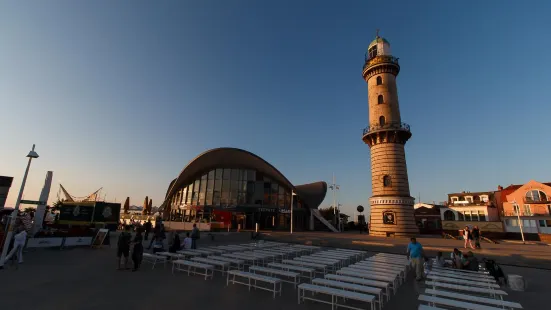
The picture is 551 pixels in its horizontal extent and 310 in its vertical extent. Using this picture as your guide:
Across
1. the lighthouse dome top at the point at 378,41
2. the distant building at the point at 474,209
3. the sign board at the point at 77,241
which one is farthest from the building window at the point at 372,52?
the sign board at the point at 77,241

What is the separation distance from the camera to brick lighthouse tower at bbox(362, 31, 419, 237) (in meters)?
26.4

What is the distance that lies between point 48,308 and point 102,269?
4.89 metres

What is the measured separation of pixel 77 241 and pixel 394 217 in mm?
26509

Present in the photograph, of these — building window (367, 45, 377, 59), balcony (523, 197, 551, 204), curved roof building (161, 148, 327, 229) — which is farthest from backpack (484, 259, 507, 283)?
balcony (523, 197, 551, 204)

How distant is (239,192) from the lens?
42094 mm

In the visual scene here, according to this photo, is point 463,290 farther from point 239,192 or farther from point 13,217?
point 239,192

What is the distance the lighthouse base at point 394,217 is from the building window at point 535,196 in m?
27.7

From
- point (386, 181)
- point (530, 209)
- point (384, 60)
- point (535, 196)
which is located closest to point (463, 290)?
point (386, 181)

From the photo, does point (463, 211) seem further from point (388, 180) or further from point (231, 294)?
point (231, 294)

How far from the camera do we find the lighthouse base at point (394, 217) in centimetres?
2606

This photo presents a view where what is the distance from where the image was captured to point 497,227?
37.6 m

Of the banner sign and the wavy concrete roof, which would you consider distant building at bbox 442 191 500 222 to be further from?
the banner sign

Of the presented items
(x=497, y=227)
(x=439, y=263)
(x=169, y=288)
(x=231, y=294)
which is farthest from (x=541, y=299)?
(x=497, y=227)

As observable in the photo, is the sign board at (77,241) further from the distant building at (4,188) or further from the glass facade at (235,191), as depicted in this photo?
the glass facade at (235,191)
